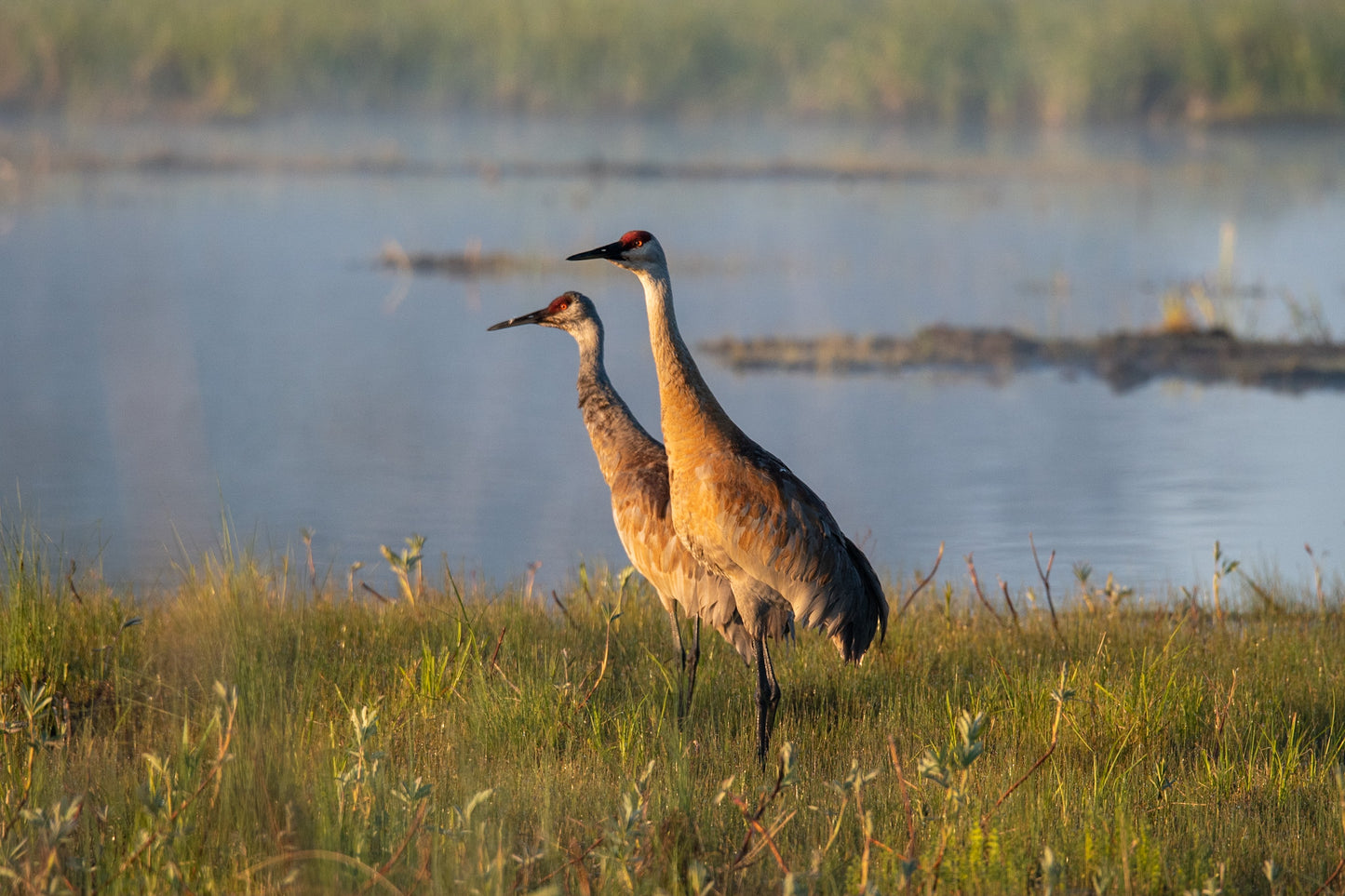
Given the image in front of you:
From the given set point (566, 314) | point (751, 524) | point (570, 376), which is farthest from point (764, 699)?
point (570, 376)

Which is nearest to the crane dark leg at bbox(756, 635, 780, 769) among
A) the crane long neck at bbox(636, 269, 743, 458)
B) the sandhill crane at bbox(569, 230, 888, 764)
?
the sandhill crane at bbox(569, 230, 888, 764)

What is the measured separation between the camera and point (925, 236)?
26156 millimetres

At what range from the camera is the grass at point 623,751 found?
3.21 m

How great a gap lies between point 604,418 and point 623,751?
170 cm

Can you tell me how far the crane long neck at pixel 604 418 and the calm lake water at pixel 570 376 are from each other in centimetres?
148

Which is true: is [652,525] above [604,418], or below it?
below

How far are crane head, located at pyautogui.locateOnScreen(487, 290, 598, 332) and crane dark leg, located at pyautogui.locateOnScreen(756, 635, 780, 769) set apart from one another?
175cm

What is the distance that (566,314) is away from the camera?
5906 mm

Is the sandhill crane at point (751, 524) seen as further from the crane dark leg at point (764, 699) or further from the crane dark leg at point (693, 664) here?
the crane dark leg at point (693, 664)

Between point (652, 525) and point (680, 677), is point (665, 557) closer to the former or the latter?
point (652, 525)

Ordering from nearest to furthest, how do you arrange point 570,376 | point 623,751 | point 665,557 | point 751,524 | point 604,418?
1. point 623,751
2. point 751,524
3. point 665,557
4. point 604,418
5. point 570,376

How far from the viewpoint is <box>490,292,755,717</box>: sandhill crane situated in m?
4.75

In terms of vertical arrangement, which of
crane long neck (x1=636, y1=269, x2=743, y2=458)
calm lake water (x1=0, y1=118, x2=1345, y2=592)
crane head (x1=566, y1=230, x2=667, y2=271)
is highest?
crane head (x1=566, y1=230, x2=667, y2=271)

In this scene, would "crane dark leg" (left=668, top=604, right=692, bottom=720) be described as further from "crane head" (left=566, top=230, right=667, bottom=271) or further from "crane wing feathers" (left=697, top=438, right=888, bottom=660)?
"crane head" (left=566, top=230, right=667, bottom=271)
